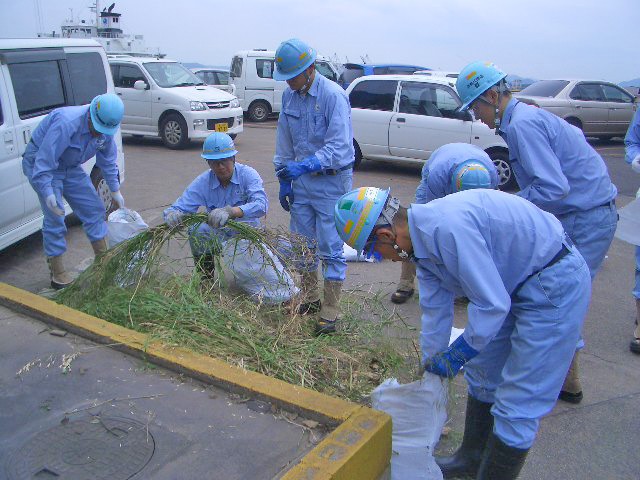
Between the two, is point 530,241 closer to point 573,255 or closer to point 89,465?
point 573,255

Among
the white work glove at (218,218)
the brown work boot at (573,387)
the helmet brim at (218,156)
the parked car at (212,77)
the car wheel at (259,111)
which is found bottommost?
the car wheel at (259,111)

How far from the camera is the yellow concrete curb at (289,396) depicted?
7.89ft

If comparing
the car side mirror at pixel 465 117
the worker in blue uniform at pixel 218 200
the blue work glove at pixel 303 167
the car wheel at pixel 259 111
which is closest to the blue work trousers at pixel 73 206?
the worker in blue uniform at pixel 218 200

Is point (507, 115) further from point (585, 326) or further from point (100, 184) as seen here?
point (100, 184)

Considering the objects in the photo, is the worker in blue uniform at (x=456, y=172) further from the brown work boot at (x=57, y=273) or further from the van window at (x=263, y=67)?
the van window at (x=263, y=67)

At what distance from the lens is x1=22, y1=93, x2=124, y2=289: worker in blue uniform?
15.6ft

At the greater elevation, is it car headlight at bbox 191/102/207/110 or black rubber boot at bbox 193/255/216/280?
black rubber boot at bbox 193/255/216/280

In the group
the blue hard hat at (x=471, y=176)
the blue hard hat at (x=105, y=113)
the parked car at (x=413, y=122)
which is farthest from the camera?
the parked car at (x=413, y=122)

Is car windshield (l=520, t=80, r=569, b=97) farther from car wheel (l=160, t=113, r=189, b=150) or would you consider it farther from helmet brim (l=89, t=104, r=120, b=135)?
helmet brim (l=89, t=104, r=120, b=135)

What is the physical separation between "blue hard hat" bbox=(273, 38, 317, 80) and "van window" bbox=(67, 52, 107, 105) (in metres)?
3.39

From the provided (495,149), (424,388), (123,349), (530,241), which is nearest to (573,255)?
(530,241)

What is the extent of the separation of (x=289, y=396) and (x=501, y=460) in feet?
3.25

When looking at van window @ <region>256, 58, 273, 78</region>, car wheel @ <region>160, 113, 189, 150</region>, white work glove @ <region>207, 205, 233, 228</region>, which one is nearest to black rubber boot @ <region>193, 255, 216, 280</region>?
white work glove @ <region>207, 205, 233, 228</region>

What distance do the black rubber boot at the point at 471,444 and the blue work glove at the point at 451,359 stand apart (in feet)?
1.40
